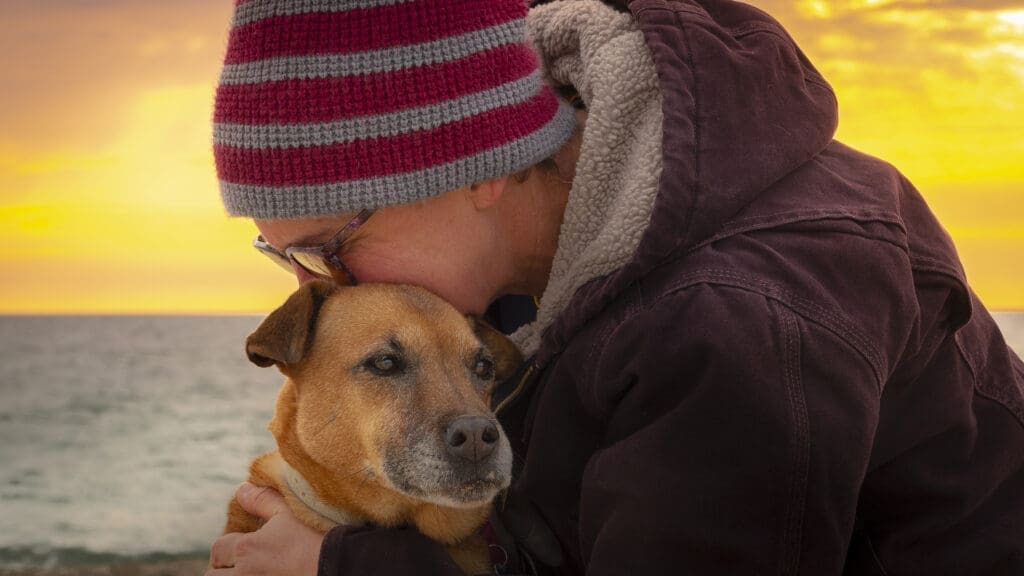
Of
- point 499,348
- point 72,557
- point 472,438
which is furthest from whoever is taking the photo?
point 72,557

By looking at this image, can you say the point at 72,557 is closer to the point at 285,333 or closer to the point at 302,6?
the point at 285,333

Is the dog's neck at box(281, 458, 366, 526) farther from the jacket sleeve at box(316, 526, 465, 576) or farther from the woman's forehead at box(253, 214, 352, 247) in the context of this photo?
the woman's forehead at box(253, 214, 352, 247)

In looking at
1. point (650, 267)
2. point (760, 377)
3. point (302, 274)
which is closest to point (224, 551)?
point (302, 274)

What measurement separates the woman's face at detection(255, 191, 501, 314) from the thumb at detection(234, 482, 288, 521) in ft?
2.34

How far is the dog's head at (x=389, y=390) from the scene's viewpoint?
2410mm

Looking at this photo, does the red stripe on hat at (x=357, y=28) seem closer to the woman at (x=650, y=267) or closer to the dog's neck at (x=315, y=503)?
the woman at (x=650, y=267)

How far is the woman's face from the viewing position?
2.42 metres

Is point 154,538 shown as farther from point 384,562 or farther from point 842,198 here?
point 842,198

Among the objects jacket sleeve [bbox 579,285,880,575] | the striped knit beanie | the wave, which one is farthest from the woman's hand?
the wave

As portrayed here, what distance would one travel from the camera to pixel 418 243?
8.18 feet

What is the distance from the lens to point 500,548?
9.03 feet

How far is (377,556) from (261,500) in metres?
0.66

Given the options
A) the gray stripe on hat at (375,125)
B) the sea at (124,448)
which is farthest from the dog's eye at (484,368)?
the sea at (124,448)

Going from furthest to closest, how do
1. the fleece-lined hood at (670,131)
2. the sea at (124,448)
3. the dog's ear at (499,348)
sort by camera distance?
the sea at (124,448), the dog's ear at (499,348), the fleece-lined hood at (670,131)
